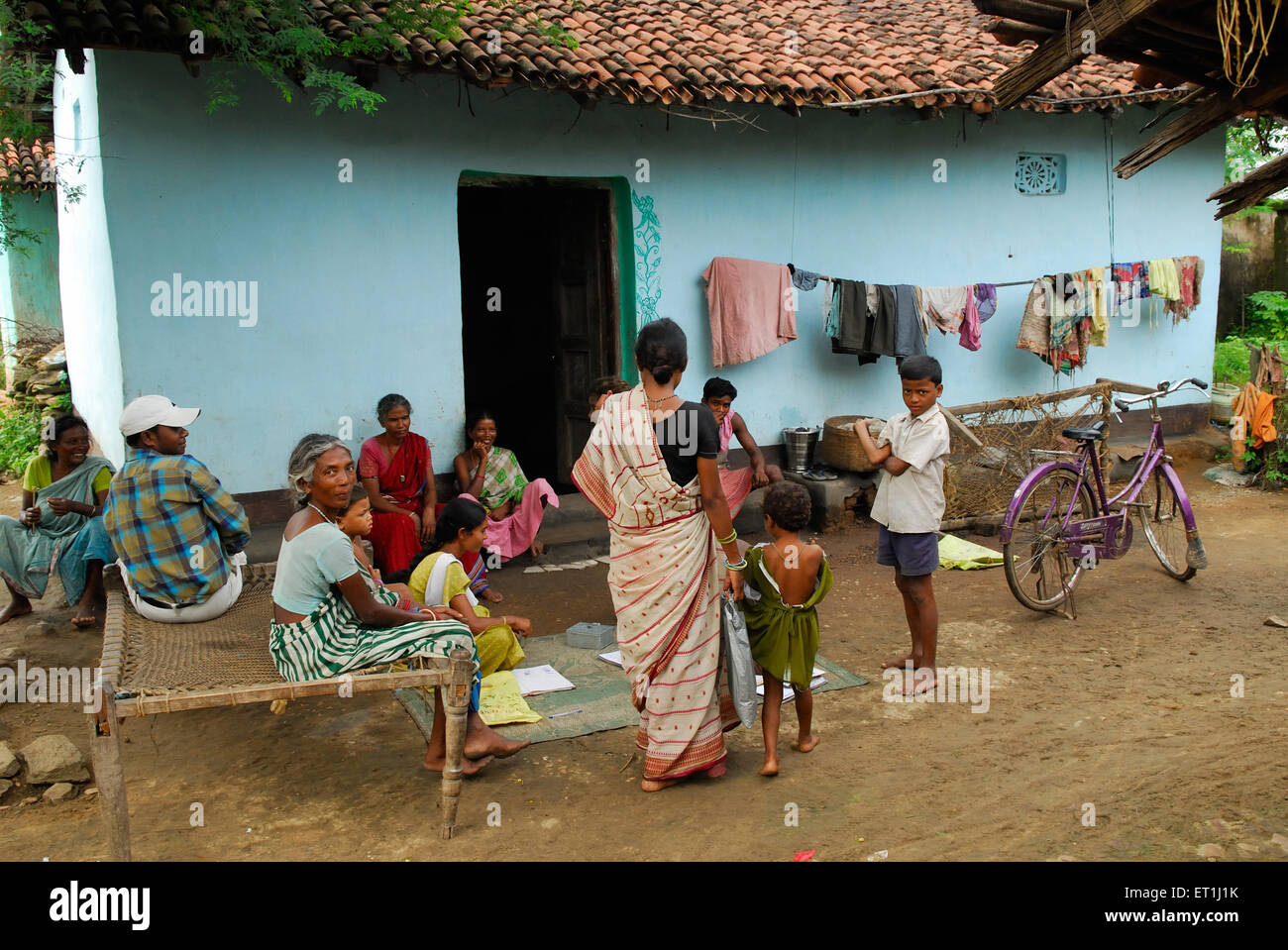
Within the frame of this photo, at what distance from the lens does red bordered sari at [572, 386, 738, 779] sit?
13.4 ft

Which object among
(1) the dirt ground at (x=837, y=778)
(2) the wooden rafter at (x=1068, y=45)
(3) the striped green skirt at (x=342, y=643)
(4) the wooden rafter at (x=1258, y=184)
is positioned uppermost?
(2) the wooden rafter at (x=1068, y=45)

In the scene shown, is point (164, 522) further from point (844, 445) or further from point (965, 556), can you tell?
point (844, 445)

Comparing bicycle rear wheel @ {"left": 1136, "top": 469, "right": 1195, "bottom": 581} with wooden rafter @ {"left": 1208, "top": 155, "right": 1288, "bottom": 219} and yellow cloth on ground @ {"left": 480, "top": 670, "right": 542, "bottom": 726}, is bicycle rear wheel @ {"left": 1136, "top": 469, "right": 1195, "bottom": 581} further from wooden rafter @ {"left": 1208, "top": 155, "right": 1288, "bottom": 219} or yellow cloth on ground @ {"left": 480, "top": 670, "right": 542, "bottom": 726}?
yellow cloth on ground @ {"left": 480, "top": 670, "right": 542, "bottom": 726}

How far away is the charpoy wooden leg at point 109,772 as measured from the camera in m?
3.42

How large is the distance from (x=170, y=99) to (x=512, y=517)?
3393mm

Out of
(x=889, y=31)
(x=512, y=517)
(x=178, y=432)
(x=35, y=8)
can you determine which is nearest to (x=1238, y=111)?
(x=178, y=432)

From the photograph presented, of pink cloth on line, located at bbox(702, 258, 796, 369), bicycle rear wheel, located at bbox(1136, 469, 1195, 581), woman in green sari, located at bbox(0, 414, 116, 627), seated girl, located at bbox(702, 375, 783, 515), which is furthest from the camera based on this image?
pink cloth on line, located at bbox(702, 258, 796, 369)

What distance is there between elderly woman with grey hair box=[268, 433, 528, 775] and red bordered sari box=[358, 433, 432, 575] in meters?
2.64

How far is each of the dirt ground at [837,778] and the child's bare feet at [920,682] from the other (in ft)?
0.50

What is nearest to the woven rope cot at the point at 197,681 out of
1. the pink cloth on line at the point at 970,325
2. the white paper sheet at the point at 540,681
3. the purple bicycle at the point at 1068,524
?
the white paper sheet at the point at 540,681

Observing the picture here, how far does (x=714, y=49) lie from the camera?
797cm

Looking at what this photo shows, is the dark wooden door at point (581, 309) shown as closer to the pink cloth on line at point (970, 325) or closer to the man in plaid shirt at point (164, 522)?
the pink cloth on line at point (970, 325)

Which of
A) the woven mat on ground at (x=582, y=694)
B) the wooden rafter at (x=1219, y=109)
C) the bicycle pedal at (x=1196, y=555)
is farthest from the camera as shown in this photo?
the bicycle pedal at (x=1196, y=555)

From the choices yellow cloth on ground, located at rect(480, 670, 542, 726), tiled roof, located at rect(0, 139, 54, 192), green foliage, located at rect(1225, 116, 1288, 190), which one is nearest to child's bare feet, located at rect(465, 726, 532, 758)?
yellow cloth on ground, located at rect(480, 670, 542, 726)
